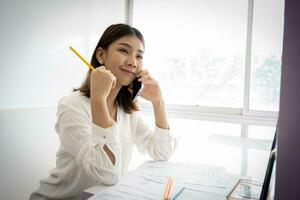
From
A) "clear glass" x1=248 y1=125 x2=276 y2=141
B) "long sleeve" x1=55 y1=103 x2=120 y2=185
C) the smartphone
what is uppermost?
the smartphone

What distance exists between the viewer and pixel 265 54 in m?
2.05

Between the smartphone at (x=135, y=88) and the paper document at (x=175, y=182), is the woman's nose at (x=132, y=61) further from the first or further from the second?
the paper document at (x=175, y=182)

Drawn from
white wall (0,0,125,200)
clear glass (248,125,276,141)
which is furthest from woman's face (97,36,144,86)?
clear glass (248,125,276,141)

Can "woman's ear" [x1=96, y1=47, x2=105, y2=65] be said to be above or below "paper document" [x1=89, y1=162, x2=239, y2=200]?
above

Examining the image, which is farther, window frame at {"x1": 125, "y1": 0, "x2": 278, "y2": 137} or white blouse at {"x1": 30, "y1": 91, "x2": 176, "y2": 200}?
window frame at {"x1": 125, "y1": 0, "x2": 278, "y2": 137}

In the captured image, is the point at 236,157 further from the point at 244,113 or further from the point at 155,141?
the point at 244,113

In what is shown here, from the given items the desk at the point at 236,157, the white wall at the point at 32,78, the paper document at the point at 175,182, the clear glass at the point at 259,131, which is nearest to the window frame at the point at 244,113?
the clear glass at the point at 259,131

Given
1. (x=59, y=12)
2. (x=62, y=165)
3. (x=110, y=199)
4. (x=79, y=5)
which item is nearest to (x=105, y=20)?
(x=79, y=5)

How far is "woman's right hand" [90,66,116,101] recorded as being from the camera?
77 centimetres

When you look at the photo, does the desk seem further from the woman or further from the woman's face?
the woman's face

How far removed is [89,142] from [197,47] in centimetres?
180

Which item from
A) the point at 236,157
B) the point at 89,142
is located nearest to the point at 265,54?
the point at 236,157

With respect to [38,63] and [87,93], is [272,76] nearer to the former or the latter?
[87,93]

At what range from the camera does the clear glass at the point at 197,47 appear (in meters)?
2.18
